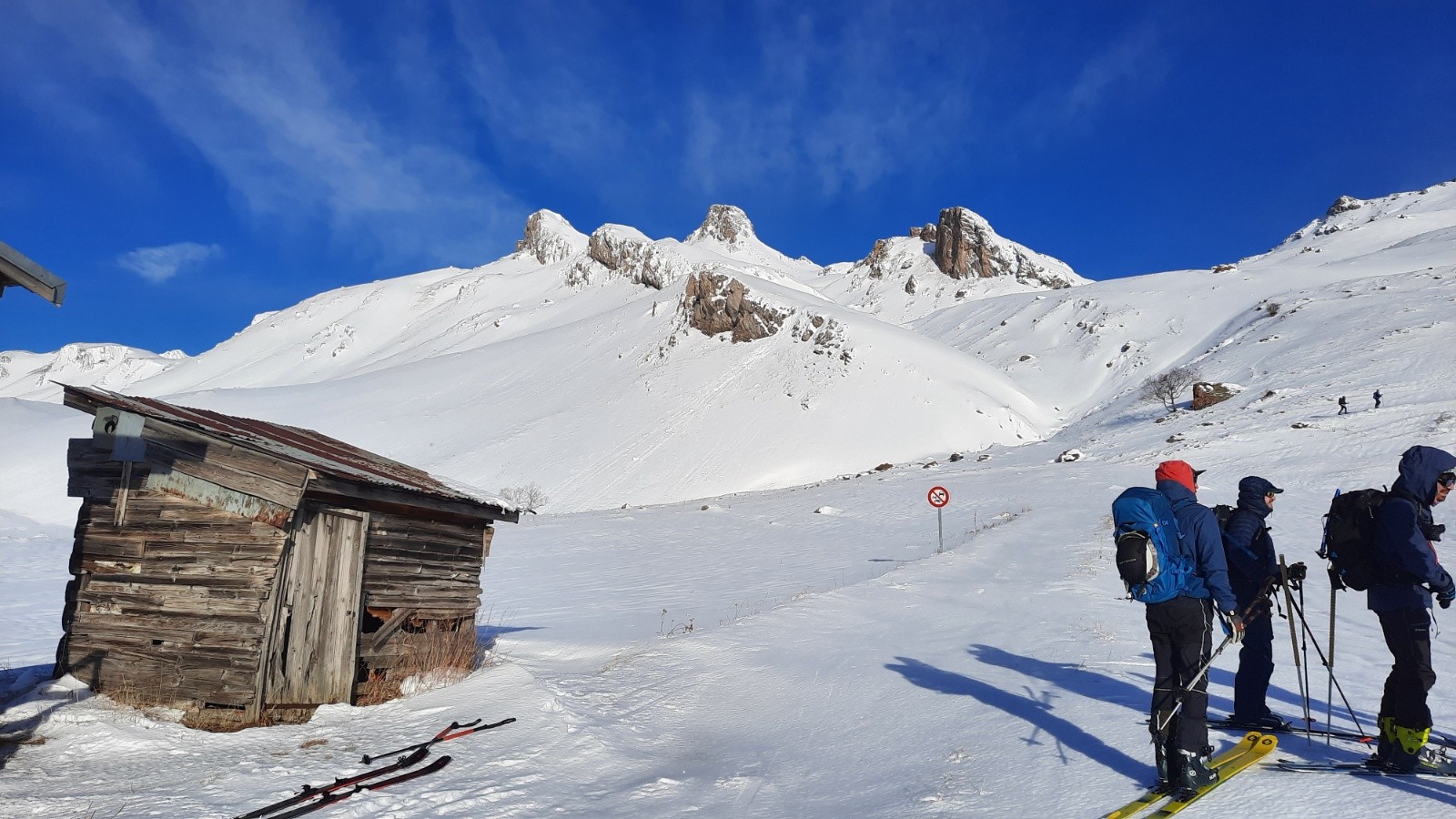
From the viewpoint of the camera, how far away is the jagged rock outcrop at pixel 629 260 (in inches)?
4053

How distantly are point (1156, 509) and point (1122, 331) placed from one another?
7010cm

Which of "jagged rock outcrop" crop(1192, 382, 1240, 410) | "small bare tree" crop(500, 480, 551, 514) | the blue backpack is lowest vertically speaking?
the blue backpack

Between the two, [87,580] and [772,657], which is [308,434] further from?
[772,657]

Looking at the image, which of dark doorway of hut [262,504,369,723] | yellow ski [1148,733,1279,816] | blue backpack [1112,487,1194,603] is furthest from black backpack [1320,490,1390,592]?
dark doorway of hut [262,504,369,723]

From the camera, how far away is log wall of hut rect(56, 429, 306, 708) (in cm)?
741

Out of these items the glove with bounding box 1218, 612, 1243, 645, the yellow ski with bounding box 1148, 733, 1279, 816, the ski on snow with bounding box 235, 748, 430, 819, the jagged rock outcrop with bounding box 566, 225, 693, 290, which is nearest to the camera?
the yellow ski with bounding box 1148, 733, 1279, 816

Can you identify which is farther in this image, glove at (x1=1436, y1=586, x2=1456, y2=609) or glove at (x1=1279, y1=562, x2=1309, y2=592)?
glove at (x1=1279, y1=562, x2=1309, y2=592)

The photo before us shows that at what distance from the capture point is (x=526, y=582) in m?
20.3

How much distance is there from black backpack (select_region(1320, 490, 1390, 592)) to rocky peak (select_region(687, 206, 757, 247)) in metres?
169

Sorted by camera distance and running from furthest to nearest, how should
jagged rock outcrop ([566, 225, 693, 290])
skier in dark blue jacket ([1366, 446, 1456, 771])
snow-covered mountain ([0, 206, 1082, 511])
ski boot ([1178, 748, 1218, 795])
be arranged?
jagged rock outcrop ([566, 225, 693, 290]) < snow-covered mountain ([0, 206, 1082, 511]) < skier in dark blue jacket ([1366, 446, 1456, 771]) < ski boot ([1178, 748, 1218, 795])

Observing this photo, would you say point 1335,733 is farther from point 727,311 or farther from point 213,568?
point 727,311

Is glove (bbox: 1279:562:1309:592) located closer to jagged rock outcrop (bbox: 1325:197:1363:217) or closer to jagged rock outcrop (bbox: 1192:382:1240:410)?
jagged rock outcrop (bbox: 1192:382:1240:410)

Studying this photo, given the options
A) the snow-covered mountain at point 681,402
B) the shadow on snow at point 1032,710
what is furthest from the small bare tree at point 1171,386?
the shadow on snow at point 1032,710

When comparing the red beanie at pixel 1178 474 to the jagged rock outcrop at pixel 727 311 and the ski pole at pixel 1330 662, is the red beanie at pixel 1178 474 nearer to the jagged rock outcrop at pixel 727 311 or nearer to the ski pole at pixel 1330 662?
the ski pole at pixel 1330 662
